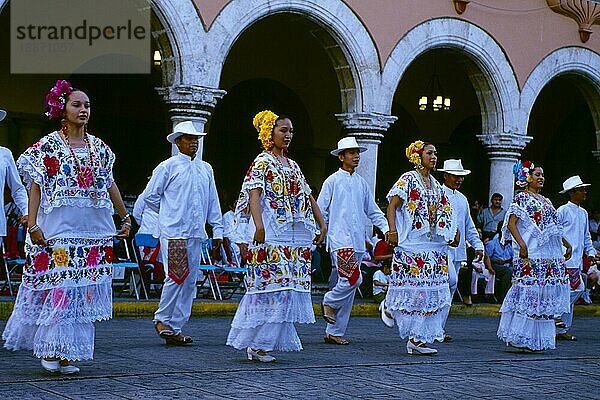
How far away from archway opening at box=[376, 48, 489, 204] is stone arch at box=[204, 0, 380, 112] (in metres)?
5.02

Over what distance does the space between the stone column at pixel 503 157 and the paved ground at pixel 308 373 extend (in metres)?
7.61

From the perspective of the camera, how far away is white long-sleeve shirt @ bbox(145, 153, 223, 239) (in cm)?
905

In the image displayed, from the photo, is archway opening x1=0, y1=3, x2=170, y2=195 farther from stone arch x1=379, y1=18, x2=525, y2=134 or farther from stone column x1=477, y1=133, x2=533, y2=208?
stone column x1=477, y1=133, x2=533, y2=208

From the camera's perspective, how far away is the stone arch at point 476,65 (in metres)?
16.1

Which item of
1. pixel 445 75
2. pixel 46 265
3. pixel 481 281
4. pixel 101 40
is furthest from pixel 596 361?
pixel 445 75

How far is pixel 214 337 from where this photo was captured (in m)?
9.87

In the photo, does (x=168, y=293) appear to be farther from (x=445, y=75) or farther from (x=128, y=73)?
(x=445, y=75)

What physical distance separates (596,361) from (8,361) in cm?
479

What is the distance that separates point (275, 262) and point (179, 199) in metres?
1.34

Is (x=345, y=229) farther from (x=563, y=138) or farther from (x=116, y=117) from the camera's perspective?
(x=563, y=138)

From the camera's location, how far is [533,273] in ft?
32.2

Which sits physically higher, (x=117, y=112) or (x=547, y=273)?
(x=117, y=112)

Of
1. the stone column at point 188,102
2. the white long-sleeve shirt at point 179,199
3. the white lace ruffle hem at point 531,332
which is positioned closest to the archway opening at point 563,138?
the stone column at point 188,102

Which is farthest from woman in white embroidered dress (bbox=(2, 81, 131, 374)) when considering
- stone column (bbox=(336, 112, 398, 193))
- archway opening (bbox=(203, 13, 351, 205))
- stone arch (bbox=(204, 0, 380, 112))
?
archway opening (bbox=(203, 13, 351, 205))
